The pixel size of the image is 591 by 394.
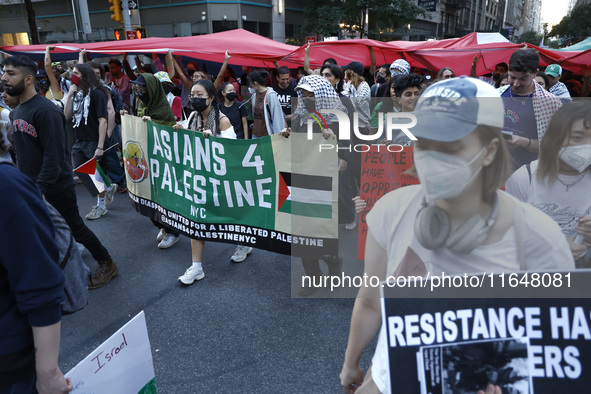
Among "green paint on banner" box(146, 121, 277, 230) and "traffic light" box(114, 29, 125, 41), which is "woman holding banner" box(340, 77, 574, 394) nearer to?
"green paint on banner" box(146, 121, 277, 230)

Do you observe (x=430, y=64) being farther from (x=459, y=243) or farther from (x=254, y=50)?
(x=459, y=243)

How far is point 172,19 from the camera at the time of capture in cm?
2856

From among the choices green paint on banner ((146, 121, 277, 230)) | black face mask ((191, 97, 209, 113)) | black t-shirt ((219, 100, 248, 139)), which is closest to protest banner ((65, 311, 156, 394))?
green paint on banner ((146, 121, 277, 230))

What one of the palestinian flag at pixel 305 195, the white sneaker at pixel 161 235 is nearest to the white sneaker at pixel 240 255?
the white sneaker at pixel 161 235

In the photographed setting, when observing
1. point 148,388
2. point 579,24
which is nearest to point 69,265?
point 148,388

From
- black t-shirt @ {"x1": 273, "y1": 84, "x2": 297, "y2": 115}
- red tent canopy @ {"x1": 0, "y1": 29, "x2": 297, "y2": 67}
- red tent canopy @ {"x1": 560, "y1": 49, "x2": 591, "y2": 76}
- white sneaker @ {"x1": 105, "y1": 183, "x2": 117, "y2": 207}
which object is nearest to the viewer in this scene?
white sneaker @ {"x1": 105, "y1": 183, "x2": 117, "y2": 207}

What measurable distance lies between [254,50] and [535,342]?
312 inches

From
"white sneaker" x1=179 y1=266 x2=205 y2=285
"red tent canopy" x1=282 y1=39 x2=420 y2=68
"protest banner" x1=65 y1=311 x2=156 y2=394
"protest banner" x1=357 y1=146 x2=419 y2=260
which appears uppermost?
"red tent canopy" x1=282 y1=39 x2=420 y2=68

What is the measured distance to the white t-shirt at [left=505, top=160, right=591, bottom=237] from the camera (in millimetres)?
1312

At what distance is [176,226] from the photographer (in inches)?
162

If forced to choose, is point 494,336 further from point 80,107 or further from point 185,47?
point 185,47

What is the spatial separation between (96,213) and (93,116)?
1330 mm

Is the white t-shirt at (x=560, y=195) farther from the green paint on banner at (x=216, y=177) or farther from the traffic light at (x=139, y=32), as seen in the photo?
the traffic light at (x=139, y=32)

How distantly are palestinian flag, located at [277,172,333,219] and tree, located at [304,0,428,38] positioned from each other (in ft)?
90.2
